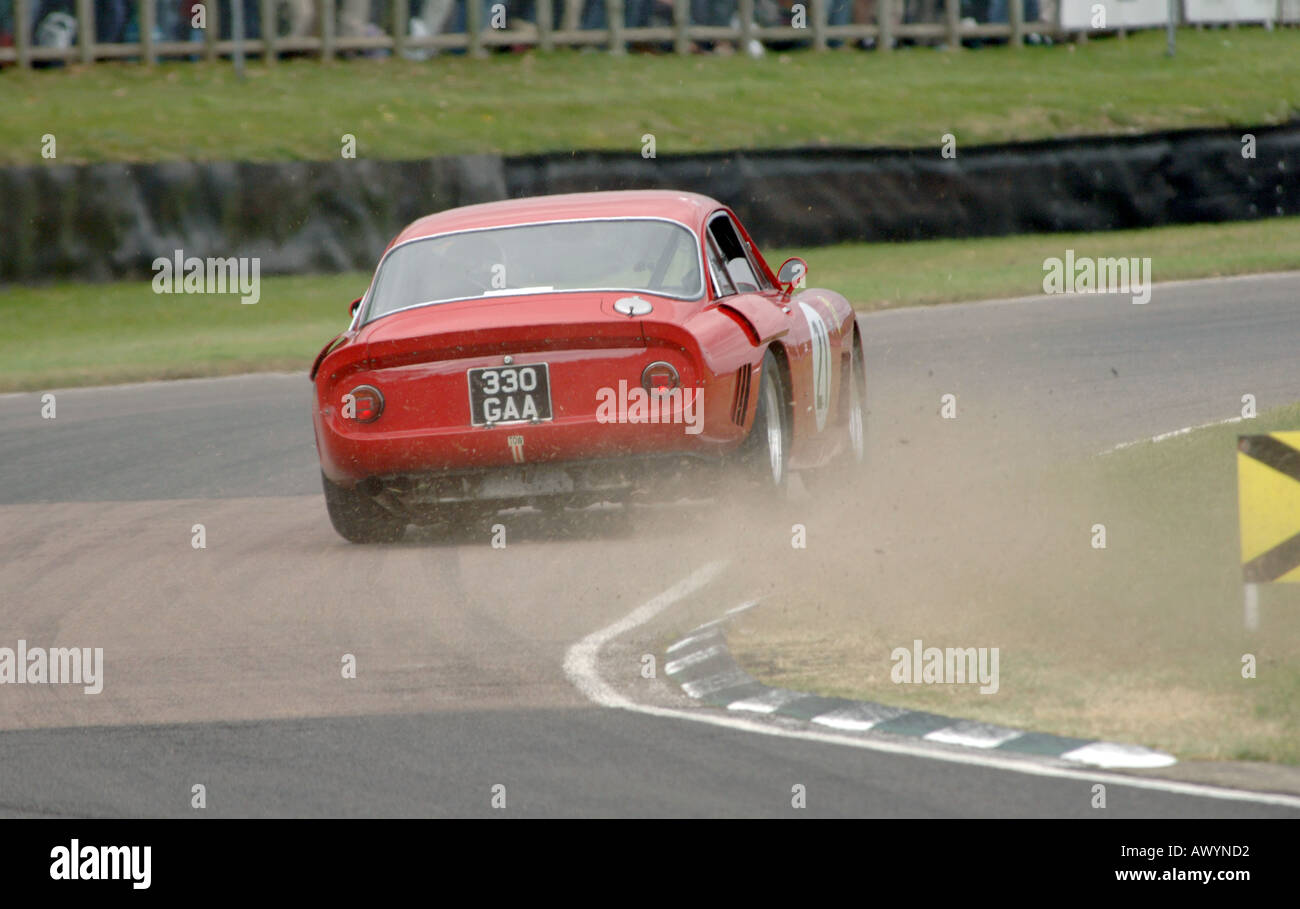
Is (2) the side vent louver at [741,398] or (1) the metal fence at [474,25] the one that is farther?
(1) the metal fence at [474,25]

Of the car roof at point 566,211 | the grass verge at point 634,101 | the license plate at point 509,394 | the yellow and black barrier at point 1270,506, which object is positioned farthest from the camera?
the grass verge at point 634,101

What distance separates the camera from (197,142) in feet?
88.7

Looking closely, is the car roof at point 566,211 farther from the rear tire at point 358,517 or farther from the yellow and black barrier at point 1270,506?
the yellow and black barrier at point 1270,506

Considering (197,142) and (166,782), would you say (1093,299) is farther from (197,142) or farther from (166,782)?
(166,782)

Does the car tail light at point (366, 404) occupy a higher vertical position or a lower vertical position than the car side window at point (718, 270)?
lower

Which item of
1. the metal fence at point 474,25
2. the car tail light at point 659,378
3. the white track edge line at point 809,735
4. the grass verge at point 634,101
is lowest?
the white track edge line at point 809,735

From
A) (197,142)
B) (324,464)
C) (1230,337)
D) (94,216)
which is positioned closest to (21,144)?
(197,142)

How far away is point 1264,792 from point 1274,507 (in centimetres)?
163

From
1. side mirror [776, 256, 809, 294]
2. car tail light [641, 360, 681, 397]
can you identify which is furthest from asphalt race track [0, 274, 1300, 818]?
side mirror [776, 256, 809, 294]

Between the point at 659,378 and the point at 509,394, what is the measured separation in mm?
638

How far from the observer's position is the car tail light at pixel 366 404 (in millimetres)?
9062

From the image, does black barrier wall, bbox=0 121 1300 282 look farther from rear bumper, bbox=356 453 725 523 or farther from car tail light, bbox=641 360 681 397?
car tail light, bbox=641 360 681 397

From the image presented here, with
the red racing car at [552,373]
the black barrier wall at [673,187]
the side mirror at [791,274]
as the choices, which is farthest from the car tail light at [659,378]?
the black barrier wall at [673,187]

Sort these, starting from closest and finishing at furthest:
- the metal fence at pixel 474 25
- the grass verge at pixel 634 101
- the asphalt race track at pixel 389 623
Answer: the asphalt race track at pixel 389 623 < the grass verge at pixel 634 101 < the metal fence at pixel 474 25
